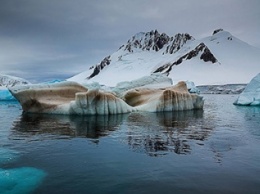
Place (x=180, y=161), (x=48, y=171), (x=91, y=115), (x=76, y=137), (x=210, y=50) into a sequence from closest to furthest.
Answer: (x=48, y=171)
(x=180, y=161)
(x=76, y=137)
(x=91, y=115)
(x=210, y=50)

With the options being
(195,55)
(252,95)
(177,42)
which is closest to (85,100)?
(252,95)

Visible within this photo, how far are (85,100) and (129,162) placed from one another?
12.4m

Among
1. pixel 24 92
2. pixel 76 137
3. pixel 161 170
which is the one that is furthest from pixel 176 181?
pixel 24 92

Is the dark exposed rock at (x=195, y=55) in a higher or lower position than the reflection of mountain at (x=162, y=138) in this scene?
higher

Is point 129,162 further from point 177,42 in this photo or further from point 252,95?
point 177,42

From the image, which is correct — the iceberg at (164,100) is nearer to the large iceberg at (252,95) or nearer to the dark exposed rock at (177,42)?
the large iceberg at (252,95)

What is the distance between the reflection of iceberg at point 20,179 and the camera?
21.3ft

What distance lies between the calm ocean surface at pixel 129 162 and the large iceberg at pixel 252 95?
24.0 meters

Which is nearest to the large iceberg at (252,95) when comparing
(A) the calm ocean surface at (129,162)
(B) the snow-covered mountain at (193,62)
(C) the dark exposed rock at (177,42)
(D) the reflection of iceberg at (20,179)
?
(A) the calm ocean surface at (129,162)

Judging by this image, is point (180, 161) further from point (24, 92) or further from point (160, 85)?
point (160, 85)

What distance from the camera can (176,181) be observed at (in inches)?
279

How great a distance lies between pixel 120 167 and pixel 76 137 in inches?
199

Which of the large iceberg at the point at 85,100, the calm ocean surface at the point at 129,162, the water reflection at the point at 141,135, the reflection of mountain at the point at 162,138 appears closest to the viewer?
the calm ocean surface at the point at 129,162

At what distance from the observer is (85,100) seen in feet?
67.7
